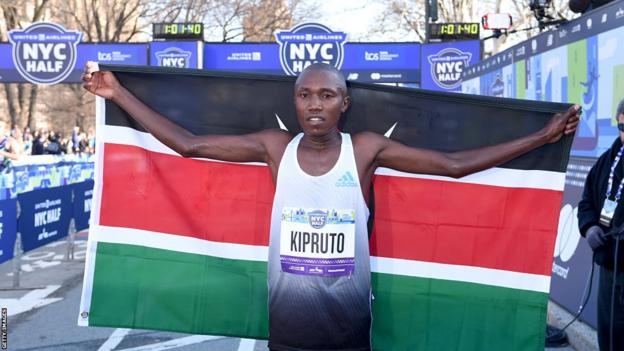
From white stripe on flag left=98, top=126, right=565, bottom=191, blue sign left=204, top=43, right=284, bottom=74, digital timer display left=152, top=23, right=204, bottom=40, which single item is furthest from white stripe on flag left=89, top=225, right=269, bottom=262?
digital timer display left=152, top=23, right=204, bottom=40

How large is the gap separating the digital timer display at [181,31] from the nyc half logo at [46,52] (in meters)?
2.78

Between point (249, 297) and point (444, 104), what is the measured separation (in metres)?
1.41

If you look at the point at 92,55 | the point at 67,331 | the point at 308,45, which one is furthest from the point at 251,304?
the point at 92,55

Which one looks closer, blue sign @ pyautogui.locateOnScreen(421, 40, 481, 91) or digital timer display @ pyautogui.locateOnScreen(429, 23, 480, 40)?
blue sign @ pyautogui.locateOnScreen(421, 40, 481, 91)

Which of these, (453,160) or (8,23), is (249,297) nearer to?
(453,160)

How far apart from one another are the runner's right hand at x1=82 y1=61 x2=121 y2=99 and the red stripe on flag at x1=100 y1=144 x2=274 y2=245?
34cm

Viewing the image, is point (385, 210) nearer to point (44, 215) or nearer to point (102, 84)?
point (102, 84)

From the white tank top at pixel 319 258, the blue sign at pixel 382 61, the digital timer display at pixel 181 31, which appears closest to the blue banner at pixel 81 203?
the white tank top at pixel 319 258

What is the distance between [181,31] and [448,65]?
27.4 ft

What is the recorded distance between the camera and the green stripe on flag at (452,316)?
3895mm

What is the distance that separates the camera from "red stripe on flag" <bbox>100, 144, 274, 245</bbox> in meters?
3.99

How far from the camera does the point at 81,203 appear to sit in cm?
1101

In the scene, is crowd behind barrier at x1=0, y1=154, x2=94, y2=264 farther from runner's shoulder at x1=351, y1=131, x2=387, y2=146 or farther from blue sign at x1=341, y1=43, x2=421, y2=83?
blue sign at x1=341, y1=43, x2=421, y2=83

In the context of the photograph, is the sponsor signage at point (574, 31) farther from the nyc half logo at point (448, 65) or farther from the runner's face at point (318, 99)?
the nyc half logo at point (448, 65)
